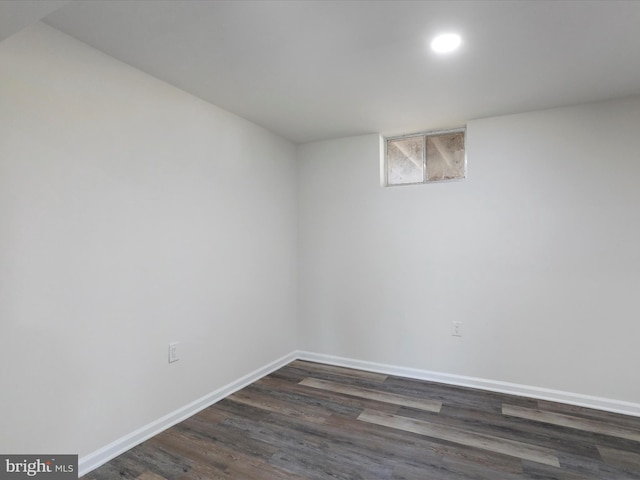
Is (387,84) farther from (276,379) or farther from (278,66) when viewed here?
(276,379)

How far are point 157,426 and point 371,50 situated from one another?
275 cm

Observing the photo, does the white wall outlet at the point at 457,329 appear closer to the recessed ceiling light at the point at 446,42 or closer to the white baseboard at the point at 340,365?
the white baseboard at the point at 340,365

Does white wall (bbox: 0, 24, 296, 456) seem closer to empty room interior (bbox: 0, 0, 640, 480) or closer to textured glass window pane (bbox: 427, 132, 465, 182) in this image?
empty room interior (bbox: 0, 0, 640, 480)

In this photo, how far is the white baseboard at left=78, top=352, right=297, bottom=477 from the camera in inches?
78.3

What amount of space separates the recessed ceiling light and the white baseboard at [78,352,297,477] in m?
2.91

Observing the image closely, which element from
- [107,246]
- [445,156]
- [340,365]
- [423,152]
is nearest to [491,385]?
[340,365]

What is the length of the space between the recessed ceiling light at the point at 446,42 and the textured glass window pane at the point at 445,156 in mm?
1410

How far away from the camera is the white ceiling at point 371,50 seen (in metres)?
1.69

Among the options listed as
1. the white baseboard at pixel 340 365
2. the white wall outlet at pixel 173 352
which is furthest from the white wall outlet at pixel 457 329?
the white wall outlet at pixel 173 352

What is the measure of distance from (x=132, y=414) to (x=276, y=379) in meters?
1.38

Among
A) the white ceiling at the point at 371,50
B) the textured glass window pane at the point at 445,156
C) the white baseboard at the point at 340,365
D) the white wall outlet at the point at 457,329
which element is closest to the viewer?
the white ceiling at the point at 371,50

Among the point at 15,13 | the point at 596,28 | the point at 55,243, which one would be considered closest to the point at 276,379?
the point at 55,243

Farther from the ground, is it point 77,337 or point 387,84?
point 387,84

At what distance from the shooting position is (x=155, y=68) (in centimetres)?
225
